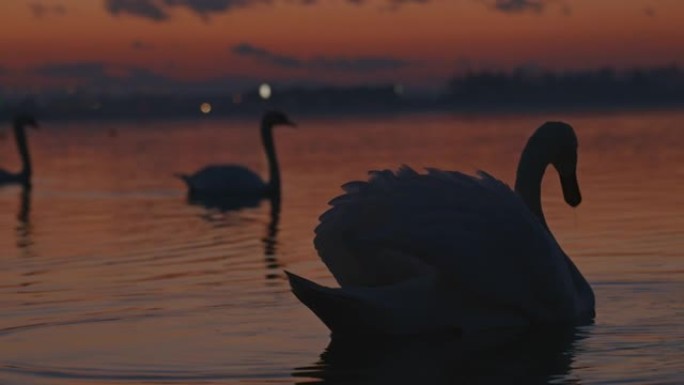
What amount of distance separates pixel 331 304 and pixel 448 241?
80 cm

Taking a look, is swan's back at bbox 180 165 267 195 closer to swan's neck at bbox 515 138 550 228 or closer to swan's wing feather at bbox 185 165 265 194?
swan's wing feather at bbox 185 165 265 194

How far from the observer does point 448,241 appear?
9.68 m

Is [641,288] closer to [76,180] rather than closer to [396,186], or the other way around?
[396,186]

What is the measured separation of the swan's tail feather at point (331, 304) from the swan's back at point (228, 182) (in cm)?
1609

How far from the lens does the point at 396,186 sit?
10016 mm

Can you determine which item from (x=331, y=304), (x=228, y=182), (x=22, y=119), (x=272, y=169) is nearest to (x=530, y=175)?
(x=331, y=304)

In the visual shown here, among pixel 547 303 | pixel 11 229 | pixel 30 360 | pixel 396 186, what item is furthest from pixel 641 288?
pixel 11 229

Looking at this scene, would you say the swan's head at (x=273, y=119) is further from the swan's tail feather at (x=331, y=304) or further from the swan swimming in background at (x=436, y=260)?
the swan's tail feather at (x=331, y=304)

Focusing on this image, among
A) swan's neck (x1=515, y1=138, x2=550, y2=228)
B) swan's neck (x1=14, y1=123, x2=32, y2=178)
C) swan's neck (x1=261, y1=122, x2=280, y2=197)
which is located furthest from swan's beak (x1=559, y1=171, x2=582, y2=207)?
swan's neck (x1=14, y1=123, x2=32, y2=178)

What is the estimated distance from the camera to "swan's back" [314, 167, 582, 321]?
970 centimetres

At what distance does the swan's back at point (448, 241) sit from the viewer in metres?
9.70

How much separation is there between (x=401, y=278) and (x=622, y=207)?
10.5m

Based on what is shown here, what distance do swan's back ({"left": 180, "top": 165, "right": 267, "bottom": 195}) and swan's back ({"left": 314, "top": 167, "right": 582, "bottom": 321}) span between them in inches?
616

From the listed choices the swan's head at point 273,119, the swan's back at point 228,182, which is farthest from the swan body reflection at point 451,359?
the swan's head at point 273,119
